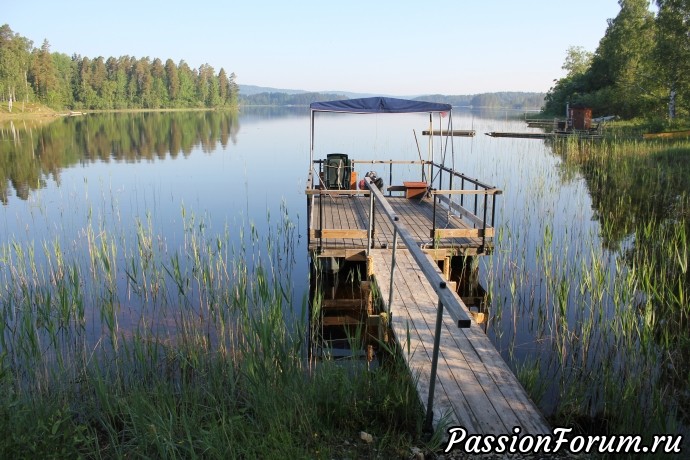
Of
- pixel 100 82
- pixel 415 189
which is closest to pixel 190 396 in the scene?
pixel 415 189

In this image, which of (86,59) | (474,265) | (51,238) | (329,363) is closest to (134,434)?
(329,363)

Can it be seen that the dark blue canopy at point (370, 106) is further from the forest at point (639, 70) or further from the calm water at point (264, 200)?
the forest at point (639, 70)

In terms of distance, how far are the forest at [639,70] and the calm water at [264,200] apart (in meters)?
6.60

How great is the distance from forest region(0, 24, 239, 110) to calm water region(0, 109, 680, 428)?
4314 cm

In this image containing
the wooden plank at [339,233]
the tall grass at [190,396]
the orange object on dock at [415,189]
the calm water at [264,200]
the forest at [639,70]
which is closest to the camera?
the tall grass at [190,396]

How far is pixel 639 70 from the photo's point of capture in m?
40.2

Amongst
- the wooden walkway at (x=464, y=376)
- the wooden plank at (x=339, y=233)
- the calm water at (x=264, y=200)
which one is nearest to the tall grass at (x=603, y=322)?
the calm water at (x=264, y=200)

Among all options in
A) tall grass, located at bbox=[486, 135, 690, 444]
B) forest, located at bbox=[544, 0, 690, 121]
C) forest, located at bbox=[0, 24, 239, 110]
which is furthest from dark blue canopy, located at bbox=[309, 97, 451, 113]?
forest, located at bbox=[0, 24, 239, 110]

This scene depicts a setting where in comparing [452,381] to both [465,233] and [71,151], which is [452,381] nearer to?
[465,233]

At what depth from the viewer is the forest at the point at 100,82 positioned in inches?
2670

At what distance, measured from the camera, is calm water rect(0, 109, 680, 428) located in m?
7.97

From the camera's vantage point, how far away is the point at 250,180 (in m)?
20.0

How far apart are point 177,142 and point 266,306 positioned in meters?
31.2

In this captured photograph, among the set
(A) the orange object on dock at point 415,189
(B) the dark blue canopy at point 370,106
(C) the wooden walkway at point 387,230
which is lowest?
(C) the wooden walkway at point 387,230
